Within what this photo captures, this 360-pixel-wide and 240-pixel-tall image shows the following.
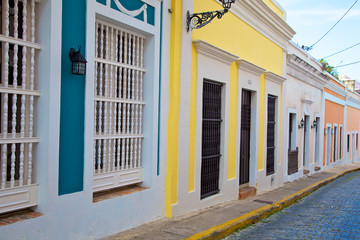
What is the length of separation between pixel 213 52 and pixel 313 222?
381cm

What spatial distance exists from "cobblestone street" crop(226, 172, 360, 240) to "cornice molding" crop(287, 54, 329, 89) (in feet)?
16.1

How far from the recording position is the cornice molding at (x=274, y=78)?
32.5 feet

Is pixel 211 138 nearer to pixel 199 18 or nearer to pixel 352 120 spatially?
pixel 199 18

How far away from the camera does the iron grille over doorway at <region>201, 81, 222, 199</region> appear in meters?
6.98

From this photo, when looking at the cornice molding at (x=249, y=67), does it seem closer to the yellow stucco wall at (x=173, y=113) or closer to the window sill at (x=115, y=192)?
the yellow stucco wall at (x=173, y=113)

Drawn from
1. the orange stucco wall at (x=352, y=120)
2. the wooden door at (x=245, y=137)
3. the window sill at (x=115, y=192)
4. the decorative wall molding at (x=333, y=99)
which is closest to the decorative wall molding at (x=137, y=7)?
the window sill at (x=115, y=192)

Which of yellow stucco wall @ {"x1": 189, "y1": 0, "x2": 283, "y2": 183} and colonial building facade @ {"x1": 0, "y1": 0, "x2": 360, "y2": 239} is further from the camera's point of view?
yellow stucco wall @ {"x1": 189, "y1": 0, "x2": 283, "y2": 183}

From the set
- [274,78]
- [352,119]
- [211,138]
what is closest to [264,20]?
[274,78]

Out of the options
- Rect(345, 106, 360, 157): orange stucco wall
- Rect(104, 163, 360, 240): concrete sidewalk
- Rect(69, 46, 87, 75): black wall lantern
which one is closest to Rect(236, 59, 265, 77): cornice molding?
Rect(104, 163, 360, 240): concrete sidewalk

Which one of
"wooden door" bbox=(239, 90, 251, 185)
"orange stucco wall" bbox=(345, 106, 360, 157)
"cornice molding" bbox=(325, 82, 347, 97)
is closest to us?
"wooden door" bbox=(239, 90, 251, 185)

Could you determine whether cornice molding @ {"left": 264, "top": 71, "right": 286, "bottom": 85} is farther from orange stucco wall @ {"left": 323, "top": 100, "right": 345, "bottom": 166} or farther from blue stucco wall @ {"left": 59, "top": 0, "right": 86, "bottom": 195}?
orange stucco wall @ {"left": 323, "top": 100, "right": 345, "bottom": 166}

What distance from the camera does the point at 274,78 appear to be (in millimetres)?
10445

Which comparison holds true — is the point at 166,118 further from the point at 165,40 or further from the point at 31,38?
the point at 31,38

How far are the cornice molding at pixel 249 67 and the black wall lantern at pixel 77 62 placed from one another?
16.0 ft
